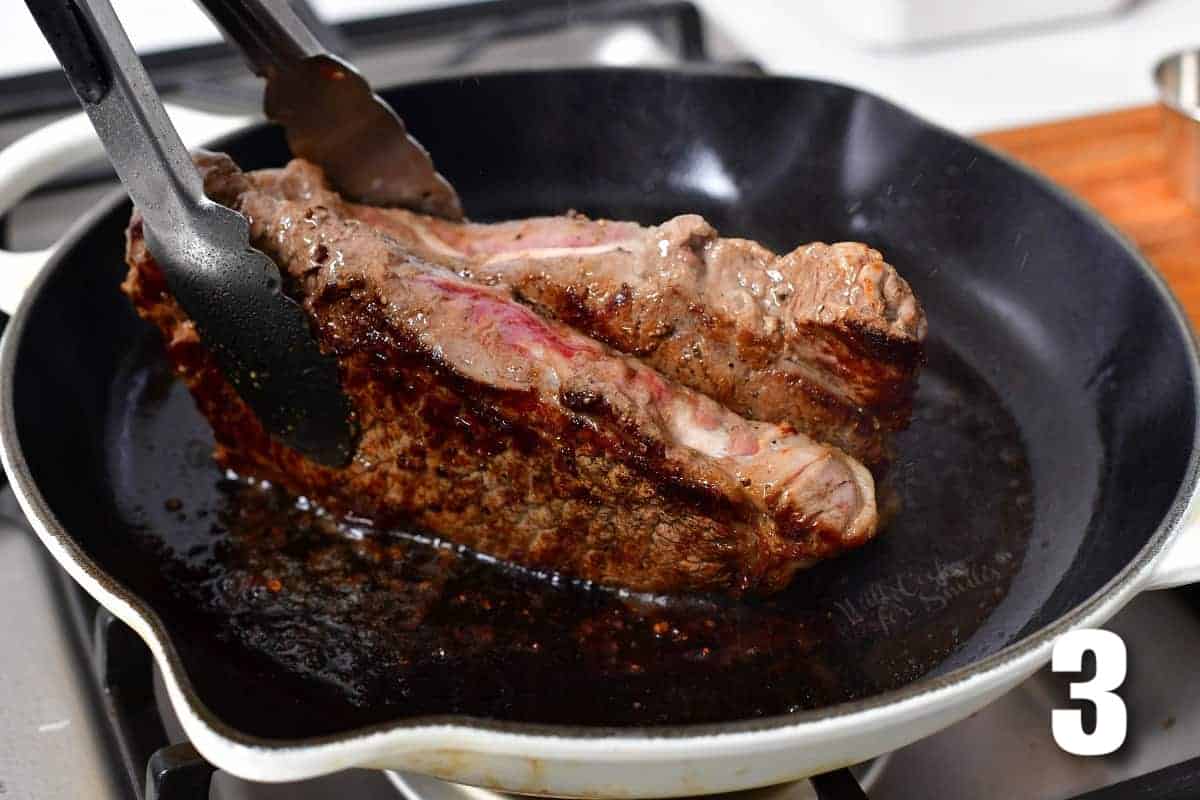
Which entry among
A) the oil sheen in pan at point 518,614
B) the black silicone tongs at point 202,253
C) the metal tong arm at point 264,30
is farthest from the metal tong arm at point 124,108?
the oil sheen in pan at point 518,614

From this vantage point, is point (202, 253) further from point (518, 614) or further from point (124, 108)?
point (518, 614)

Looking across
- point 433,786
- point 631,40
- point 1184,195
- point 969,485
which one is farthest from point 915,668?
point 631,40

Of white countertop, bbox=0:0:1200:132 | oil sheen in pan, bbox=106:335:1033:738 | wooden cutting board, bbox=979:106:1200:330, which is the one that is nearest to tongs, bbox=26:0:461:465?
oil sheen in pan, bbox=106:335:1033:738

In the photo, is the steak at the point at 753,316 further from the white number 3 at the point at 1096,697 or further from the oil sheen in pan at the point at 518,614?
the white number 3 at the point at 1096,697

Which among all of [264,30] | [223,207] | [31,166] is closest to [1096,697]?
[223,207]

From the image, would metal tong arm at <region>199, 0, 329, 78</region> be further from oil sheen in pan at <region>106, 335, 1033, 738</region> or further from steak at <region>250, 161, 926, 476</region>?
oil sheen in pan at <region>106, 335, 1033, 738</region>
